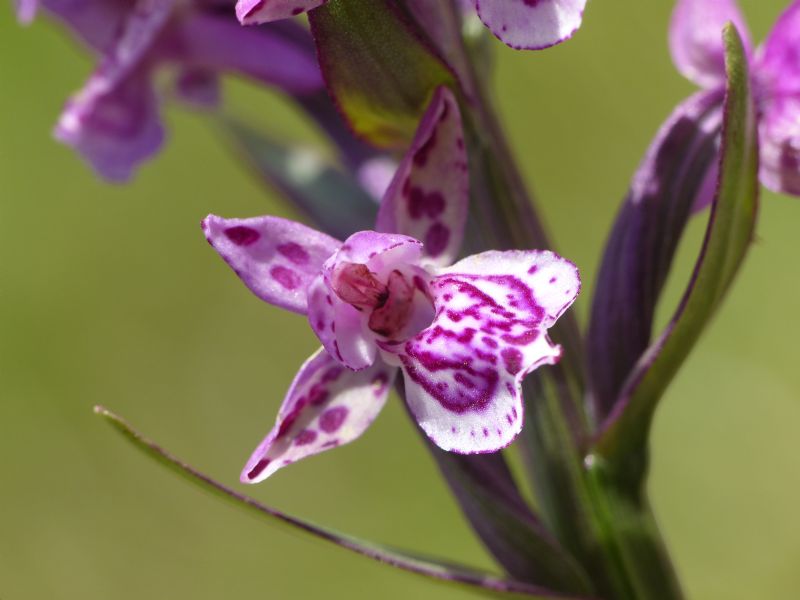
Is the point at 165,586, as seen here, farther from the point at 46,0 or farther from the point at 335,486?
the point at 46,0

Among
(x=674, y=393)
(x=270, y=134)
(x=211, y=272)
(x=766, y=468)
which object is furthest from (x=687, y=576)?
(x=270, y=134)

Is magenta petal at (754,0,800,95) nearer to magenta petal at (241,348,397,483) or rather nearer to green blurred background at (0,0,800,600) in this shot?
magenta petal at (241,348,397,483)

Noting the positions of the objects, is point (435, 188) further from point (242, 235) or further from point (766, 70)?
point (766, 70)

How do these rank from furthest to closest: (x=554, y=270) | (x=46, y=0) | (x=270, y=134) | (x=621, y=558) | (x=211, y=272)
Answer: (x=211, y=272) → (x=270, y=134) → (x=46, y=0) → (x=621, y=558) → (x=554, y=270)

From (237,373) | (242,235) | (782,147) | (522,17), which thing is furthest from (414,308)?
(237,373)

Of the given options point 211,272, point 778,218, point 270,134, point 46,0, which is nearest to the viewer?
point 46,0

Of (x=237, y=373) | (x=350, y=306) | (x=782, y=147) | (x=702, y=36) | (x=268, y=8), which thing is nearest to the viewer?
(x=268, y=8)

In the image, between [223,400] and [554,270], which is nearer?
[554,270]

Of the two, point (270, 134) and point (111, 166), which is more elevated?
point (111, 166)
